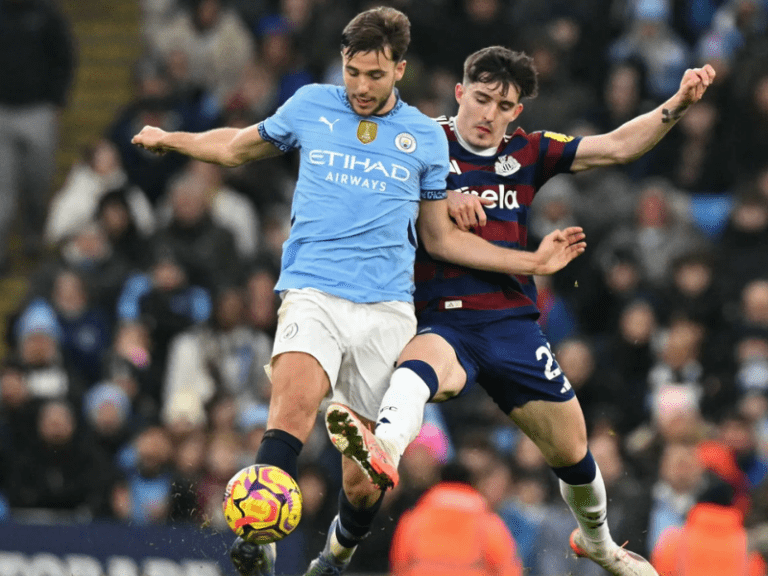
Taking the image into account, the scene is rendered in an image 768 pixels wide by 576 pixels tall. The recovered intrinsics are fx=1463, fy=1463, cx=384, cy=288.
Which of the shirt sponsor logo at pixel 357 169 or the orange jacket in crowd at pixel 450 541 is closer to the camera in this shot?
the shirt sponsor logo at pixel 357 169

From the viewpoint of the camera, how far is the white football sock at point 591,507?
25.0 ft

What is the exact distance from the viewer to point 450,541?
737 centimetres

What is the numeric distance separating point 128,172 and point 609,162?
7575 millimetres

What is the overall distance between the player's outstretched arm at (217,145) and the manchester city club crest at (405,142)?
60 centimetres

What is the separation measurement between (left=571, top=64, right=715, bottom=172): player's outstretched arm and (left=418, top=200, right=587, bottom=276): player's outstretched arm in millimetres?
557

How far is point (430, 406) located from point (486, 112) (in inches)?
184

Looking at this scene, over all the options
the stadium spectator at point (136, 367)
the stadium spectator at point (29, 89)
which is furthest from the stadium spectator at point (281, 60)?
the stadium spectator at point (136, 367)

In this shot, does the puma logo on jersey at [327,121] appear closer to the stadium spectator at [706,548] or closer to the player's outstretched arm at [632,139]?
the player's outstretched arm at [632,139]

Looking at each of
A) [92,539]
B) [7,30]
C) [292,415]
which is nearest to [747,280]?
[92,539]

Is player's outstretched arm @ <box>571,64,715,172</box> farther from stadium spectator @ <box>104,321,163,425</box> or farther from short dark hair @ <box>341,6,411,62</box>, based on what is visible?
stadium spectator @ <box>104,321,163,425</box>

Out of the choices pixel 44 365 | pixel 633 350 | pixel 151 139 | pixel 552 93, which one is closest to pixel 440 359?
pixel 151 139

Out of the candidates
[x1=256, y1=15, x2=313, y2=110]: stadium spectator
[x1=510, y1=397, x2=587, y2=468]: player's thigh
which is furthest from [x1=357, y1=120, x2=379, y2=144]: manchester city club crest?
[x1=256, y1=15, x2=313, y2=110]: stadium spectator

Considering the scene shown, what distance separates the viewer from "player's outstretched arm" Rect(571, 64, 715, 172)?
733 centimetres

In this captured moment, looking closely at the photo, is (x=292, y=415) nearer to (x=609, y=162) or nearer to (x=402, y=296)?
(x=402, y=296)
